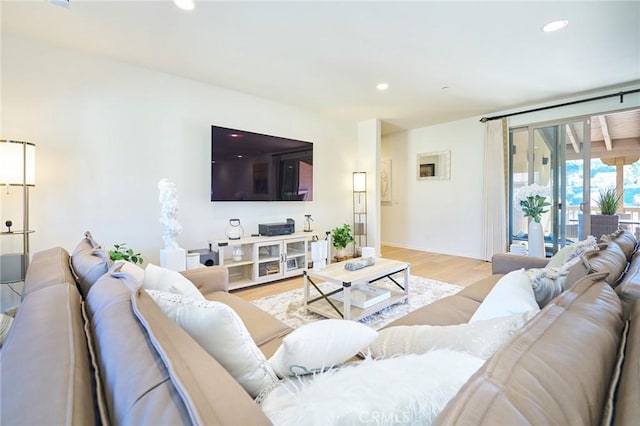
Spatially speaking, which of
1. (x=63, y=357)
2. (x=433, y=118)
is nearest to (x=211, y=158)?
(x=63, y=357)

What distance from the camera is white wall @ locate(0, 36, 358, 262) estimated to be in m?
2.52

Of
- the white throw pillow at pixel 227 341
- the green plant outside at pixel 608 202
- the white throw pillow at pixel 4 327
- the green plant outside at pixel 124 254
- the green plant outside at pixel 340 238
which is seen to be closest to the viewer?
the white throw pillow at pixel 227 341

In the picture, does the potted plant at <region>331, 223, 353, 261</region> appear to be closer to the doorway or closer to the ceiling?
the ceiling

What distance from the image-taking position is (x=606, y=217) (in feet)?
→ 12.4

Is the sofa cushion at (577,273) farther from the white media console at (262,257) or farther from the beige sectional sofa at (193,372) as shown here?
the white media console at (262,257)

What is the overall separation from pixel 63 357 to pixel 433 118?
5.43 metres

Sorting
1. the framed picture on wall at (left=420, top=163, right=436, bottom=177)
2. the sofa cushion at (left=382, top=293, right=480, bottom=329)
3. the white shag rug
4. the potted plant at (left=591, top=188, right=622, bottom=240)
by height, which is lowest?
the white shag rug

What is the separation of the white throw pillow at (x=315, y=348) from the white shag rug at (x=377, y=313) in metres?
1.56

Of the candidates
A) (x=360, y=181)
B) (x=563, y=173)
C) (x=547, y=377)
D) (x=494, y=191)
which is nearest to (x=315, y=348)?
(x=547, y=377)

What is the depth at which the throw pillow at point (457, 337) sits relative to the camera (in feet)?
2.52

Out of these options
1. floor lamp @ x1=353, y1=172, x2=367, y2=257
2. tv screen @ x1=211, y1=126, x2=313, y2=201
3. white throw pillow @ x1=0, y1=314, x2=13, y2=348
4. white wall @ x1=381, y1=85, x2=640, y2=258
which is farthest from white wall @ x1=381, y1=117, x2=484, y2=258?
white throw pillow @ x1=0, y1=314, x2=13, y2=348

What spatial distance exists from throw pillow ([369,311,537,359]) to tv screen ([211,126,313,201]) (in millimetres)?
2955

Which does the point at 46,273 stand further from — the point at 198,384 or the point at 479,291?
the point at 479,291

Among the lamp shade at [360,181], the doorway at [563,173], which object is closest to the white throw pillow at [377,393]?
the lamp shade at [360,181]
